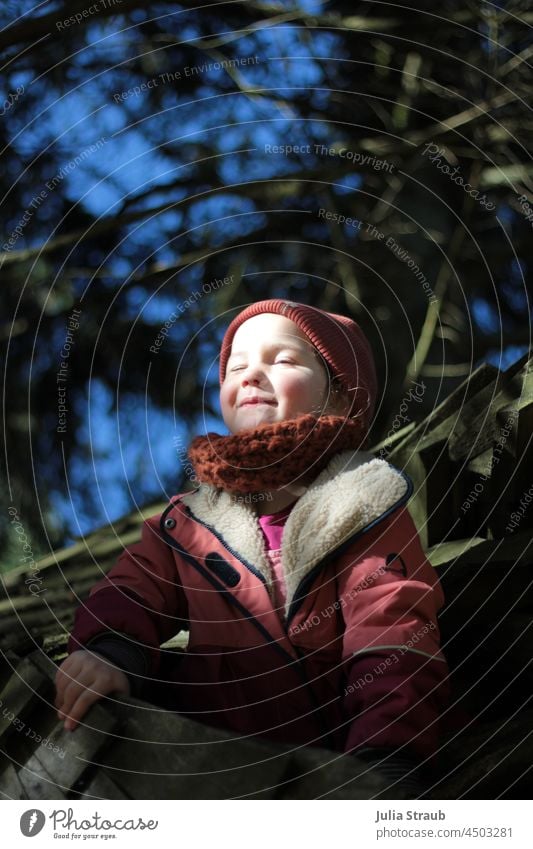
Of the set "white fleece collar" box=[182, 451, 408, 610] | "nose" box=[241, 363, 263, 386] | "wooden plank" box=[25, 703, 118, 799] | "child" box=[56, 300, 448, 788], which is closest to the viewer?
"wooden plank" box=[25, 703, 118, 799]

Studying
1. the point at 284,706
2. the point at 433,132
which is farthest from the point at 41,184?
the point at 284,706

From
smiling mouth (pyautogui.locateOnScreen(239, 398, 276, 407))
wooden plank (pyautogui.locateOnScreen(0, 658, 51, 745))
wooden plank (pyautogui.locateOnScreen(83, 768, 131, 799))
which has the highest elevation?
smiling mouth (pyautogui.locateOnScreen(239, 398, 276, 407))

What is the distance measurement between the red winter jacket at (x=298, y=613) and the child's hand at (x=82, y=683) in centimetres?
7

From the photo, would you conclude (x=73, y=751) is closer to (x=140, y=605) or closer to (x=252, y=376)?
(x=140, y=605)

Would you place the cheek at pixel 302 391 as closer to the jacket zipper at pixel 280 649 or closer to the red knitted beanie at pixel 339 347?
the red knitted beanie at pixel 339 347

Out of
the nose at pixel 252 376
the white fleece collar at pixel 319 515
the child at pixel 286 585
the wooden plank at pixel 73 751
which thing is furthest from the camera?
the nose at pixel 252 376

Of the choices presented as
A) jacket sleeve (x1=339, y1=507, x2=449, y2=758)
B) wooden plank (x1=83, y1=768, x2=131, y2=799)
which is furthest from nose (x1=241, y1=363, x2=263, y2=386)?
wooden plank (x1=83, y1=768, x2=131, y2=799)

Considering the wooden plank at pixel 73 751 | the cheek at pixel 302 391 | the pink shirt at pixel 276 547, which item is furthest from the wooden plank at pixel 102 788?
the cheek at pixel 302 391

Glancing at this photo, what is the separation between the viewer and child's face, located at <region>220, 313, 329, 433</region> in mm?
1221

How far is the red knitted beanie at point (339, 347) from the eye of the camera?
1.26 m

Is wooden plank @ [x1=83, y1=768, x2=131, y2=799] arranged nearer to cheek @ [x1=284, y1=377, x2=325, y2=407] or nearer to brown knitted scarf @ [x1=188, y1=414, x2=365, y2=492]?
brown knitted scarf @ [x1=188, y1=414, x2=365, y2=492]

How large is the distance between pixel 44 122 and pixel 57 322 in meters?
0.37

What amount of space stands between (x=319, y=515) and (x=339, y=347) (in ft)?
0.78

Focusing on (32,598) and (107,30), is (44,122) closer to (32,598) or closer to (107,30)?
(107,30)
